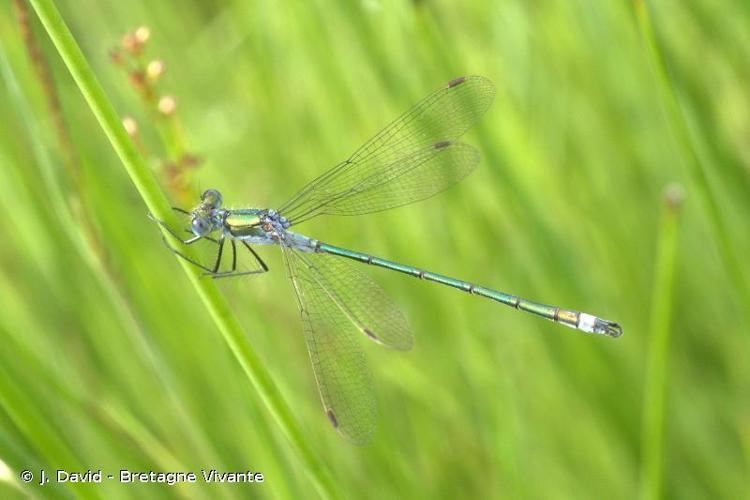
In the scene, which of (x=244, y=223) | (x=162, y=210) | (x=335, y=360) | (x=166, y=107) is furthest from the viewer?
(x=244, y=223)

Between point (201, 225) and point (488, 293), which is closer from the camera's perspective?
point (201, 225)

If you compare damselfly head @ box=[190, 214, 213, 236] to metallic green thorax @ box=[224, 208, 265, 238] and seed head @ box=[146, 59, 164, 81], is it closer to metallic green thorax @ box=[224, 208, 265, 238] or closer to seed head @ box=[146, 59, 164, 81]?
metallic green thorax @ box=[224, 208, 265, 238]

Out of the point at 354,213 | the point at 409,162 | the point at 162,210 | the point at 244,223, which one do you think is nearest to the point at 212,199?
the point at 244,223

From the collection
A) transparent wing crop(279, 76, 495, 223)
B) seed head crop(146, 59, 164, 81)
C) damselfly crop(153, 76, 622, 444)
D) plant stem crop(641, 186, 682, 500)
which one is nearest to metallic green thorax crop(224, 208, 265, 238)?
damselfly crop(153, 76, 622, 444)

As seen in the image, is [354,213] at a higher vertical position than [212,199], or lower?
lower

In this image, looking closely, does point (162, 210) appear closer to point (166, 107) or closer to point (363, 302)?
point (166, 107)

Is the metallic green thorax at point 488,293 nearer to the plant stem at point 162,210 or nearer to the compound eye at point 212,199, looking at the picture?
the compound eye at point 212,199
